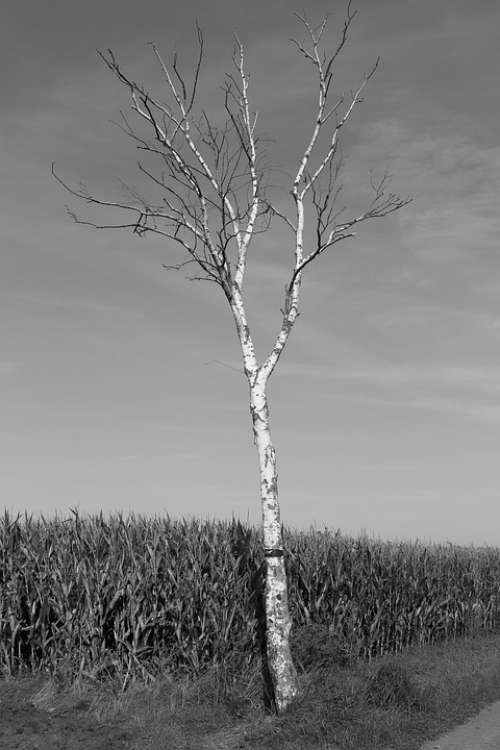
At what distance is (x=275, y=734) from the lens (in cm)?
1185

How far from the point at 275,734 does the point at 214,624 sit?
3645 mm

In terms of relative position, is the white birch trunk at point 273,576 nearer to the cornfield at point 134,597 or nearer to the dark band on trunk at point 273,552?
the dark band on trunk at point 273,552

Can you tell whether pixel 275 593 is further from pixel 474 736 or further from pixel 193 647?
pixel 474 736

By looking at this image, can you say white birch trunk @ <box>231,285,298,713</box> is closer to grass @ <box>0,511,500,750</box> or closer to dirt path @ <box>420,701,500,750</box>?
grass @ <box>0,511,500,750</box>

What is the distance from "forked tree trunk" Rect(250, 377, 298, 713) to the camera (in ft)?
41.2

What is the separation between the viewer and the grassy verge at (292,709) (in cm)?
1186

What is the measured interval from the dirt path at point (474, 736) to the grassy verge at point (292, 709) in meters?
0.18

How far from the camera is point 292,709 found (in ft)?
40.7

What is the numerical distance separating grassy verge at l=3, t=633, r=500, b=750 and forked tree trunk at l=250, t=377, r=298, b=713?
37 centimetres

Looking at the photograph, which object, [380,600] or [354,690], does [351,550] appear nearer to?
[380,600]

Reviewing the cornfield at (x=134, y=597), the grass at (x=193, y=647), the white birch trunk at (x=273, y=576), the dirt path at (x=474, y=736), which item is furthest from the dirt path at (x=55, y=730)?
the dirt path at (x=474, y=736)

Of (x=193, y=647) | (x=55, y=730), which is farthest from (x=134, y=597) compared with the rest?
(x=55, y=730)

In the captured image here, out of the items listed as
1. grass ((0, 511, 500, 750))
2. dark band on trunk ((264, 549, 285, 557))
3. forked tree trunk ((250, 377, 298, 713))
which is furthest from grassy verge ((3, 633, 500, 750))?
dark band on trunk ((264, 549, 285, 557))

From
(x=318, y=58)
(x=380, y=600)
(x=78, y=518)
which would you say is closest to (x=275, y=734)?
(x=78, y=518)
